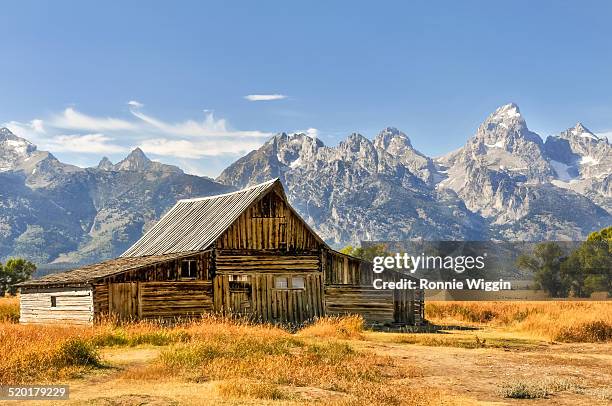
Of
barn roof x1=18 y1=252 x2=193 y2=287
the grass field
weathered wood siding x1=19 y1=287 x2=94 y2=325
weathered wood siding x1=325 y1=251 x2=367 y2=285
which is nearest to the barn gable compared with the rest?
weathered wood siding x1=325 y1=251 x2=367 y2=285

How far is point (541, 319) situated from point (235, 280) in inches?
603

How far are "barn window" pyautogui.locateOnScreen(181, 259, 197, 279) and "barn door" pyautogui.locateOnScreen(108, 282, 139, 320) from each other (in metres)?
2.65

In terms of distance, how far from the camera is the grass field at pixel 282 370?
15000mm

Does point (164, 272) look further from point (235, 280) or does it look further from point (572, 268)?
point (572, 268)

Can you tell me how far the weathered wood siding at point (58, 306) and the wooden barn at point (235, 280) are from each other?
49mm

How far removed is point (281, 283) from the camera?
39844mm

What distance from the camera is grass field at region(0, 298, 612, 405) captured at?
15.0m

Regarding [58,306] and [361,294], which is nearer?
[58,306]

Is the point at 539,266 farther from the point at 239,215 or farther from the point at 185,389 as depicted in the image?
the point at 185,389

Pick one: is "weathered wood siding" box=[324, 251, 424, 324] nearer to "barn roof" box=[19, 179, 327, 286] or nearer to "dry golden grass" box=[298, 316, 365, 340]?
"barn roof" box=[19, 179, 327, 286]

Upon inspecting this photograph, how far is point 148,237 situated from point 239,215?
37.1ft

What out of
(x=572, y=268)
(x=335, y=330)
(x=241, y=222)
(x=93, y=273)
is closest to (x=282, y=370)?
(x=335, y=330)

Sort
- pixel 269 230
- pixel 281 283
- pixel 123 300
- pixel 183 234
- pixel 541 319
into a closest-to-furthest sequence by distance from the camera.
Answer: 1. pixel 123 300
2. pixel 541 319
3. pixel 281 283
4. pixel 269 230
5. pixel 183 234

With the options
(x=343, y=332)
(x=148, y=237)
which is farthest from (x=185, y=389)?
(x=148, y=237)
